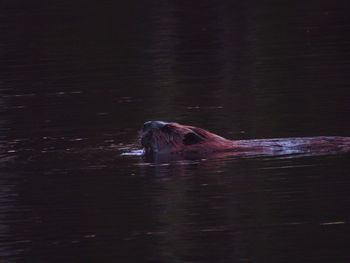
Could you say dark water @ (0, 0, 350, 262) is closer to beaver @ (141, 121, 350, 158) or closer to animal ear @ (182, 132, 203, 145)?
beaver @ (141, 121, 350, 158)

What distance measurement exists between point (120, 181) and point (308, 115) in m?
4.01

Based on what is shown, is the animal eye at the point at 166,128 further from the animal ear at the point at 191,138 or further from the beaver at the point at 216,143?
the animal ear at the point at 191,138

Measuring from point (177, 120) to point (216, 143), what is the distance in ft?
8.32

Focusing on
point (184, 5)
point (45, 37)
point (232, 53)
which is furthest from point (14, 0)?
point (232, 53)

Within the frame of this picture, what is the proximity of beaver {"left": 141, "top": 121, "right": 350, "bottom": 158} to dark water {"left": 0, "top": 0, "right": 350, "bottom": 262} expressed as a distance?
326mm

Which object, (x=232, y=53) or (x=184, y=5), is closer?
(x=232, y=53)

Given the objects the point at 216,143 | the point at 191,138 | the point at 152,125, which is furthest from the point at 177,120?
the point at 216,143

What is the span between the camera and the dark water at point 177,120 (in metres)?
10.9

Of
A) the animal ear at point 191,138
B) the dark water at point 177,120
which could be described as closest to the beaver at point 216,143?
the animal ear at point 191,138

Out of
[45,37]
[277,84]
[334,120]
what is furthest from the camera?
[45,37]

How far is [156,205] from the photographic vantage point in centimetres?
1216

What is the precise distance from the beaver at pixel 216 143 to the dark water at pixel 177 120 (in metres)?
0.33

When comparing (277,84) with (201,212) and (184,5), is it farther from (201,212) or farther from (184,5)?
(184,5)

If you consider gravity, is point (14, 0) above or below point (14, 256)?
above
